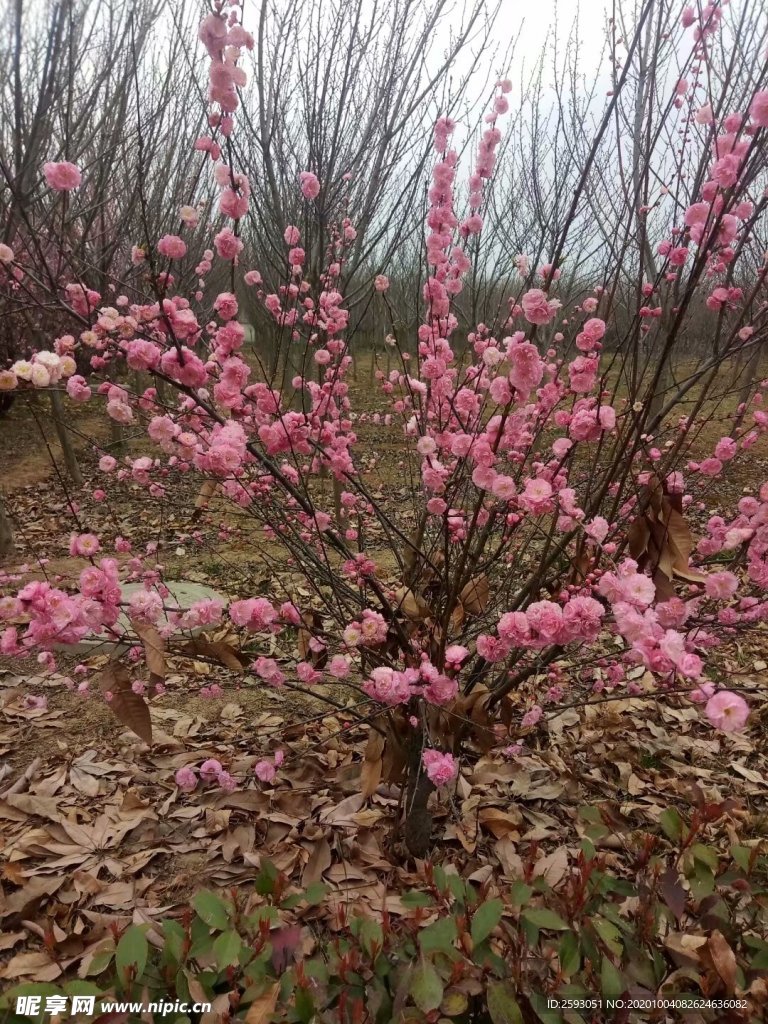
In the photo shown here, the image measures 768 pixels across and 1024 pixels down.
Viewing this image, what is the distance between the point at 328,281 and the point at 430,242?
1.96 meters

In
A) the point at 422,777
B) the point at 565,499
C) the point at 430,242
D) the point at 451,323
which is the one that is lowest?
the point at 422,777

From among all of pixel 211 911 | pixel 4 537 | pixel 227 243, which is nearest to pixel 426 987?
pixel 211 911

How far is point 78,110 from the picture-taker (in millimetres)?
4867

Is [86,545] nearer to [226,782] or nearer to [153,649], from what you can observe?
[153,649]

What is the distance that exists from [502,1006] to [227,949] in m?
0.52

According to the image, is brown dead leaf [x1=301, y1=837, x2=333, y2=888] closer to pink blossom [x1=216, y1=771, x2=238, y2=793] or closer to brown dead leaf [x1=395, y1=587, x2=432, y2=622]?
pink blossom [x1=216, y1=771, x2=238, y2=793]

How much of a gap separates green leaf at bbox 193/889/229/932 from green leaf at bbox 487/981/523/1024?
0.54 m

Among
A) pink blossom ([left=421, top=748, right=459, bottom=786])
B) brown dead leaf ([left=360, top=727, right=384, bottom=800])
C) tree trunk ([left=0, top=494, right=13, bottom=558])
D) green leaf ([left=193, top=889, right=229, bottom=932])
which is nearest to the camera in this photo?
→ green leaf ([left=193, top=889, right=229, bottom=932])

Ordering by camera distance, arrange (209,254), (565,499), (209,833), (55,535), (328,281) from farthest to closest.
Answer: (55,535)
(328,281)
(209,254)
(209,833)
(565,499)

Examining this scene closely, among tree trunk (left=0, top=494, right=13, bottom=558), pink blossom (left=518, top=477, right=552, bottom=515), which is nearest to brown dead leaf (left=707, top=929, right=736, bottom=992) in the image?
pink blossom (left=518, top=477, right=552, bottom=515)

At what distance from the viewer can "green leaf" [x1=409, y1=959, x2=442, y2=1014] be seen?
103 centimetres

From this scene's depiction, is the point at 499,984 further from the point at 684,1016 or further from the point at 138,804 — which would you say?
the point at 138,804

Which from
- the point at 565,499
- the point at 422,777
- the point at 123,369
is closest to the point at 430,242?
the point at 565,499

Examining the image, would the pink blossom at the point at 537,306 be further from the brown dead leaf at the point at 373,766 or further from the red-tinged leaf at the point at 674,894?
the brown dead leaf at the point at 373,766
